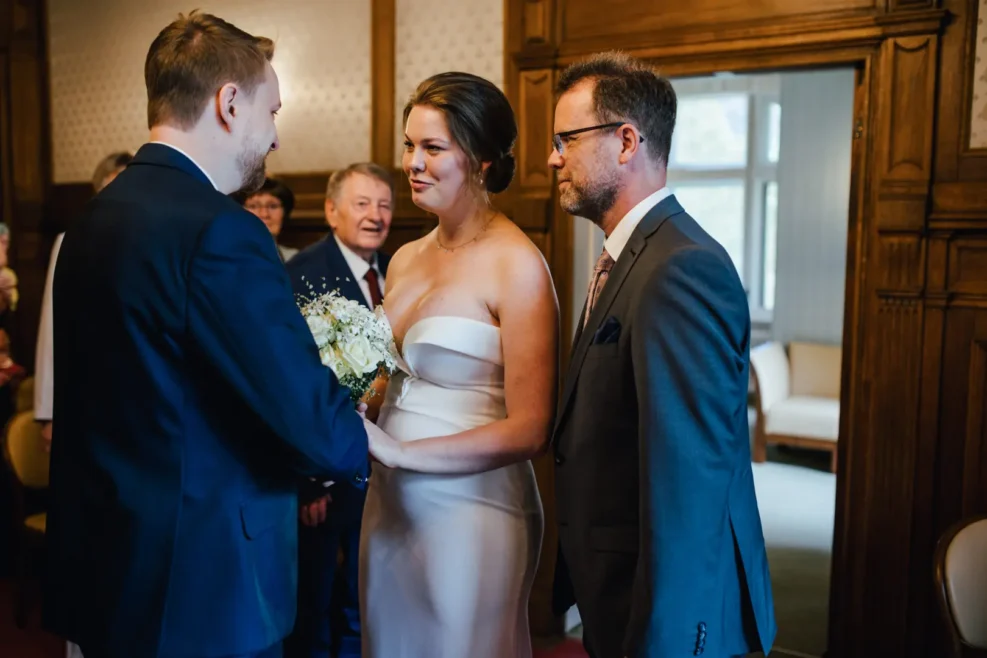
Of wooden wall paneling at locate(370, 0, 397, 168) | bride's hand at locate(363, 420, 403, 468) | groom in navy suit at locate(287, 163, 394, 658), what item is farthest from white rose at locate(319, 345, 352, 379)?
wooden wall paneling at locate(370, 0, 397, 168)

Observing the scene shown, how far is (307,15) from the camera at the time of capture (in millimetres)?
4406

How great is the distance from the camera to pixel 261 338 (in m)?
1.43

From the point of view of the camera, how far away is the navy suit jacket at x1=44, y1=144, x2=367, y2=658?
1411 mm

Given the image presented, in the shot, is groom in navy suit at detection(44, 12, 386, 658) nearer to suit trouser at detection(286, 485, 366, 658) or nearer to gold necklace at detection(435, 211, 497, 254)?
gold necklace at detection(435, 211, 497, 254)

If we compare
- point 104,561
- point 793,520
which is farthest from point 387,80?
point 793,520

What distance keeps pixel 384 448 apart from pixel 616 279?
0.63 metres

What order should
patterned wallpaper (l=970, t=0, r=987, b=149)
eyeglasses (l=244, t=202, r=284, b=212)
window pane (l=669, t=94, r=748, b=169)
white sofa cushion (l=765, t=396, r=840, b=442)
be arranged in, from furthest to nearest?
window pane (l=669, t=94, r=748, b=169)
white sofa cushion (l=765, t=396, r=840, b=442)
eyeglasses (l=244, t=202, r=284, b=212)
patterned wallpaper (l=970, t=0, r=987, b=149)

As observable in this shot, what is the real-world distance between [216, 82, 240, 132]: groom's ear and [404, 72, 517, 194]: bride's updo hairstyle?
0.62m

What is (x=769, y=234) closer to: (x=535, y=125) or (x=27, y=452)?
(x=535, y=125)

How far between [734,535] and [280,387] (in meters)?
0.86

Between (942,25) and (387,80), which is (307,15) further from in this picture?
(942,25)

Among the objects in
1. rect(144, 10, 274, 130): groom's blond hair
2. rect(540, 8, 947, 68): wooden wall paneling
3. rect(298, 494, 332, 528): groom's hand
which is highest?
rect(540, 8, 947, 68): wooden wall paneling

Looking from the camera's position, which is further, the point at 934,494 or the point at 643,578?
the point at 934,494

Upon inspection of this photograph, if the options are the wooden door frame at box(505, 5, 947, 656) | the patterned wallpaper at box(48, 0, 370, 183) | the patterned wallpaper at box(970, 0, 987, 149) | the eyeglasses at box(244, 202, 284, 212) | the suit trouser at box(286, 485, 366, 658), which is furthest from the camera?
the patterned wallpaper at box(48, 0, 370, 183)
